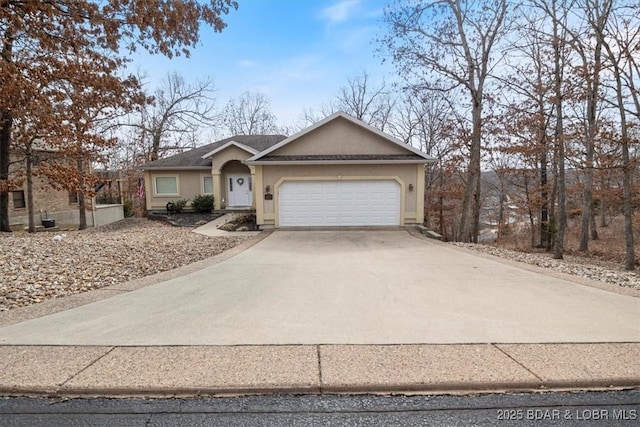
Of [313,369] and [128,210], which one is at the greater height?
[128,210]

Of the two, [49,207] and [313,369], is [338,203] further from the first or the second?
[49,207]

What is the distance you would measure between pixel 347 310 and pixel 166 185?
1906 centimetres

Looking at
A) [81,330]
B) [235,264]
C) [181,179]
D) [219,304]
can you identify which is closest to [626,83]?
[235,264]

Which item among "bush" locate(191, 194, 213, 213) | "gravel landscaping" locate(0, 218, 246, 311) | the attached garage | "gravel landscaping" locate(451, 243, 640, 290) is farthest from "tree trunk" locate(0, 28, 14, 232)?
"gravel landscaping" locate(451, 243, 640, 290)

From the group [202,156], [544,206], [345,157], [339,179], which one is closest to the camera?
[339,179]

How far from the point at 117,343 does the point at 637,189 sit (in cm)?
2019

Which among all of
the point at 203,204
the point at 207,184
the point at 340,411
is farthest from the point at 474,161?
the point at 340,411

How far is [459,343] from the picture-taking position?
354 centimetres

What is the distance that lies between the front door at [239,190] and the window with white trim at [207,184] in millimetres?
1152

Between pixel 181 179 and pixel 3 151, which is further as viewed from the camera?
pixel 181 179

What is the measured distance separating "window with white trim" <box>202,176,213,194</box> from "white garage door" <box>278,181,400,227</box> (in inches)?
348

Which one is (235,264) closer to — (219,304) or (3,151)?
(219,304)

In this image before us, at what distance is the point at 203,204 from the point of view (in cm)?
2002

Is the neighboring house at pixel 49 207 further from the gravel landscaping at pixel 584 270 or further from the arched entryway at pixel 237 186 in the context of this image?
the gravel landscaping at pixel 584 270
